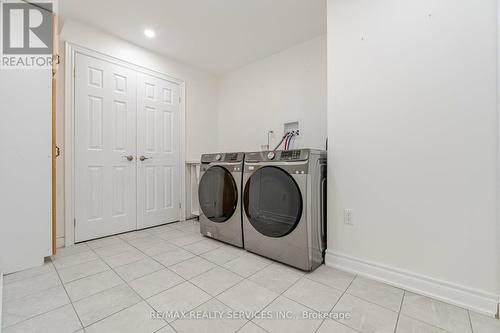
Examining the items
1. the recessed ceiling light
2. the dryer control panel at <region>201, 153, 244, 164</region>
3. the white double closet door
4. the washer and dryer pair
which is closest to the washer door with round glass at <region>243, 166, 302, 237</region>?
the washer and dryer pair

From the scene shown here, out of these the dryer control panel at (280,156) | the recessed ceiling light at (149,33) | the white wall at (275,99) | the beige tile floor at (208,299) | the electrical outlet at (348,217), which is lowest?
the beige tile floor at (208,299)

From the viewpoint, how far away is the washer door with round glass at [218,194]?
205 centimetres

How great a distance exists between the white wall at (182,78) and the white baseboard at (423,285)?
246 centimetres

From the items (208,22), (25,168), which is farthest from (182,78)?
(25,168)

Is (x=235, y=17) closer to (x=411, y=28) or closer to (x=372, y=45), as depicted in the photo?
(x=372, y=45)

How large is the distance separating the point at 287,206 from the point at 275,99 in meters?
1.70

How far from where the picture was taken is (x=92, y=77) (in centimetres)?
226

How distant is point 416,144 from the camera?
4.41 ft

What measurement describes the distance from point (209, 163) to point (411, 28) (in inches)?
77.5

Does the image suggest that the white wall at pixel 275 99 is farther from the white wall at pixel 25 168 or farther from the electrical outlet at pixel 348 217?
the white wall at pixel 25 168

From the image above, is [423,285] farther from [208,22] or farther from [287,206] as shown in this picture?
[208,22]

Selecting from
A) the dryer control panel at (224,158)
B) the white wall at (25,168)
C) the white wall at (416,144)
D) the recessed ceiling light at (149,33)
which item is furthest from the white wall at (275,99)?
the white wall at (25,168)

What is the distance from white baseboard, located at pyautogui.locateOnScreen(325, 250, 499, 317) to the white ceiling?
2272 millimetres

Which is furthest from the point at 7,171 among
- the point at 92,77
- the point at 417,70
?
the point at 417,70
